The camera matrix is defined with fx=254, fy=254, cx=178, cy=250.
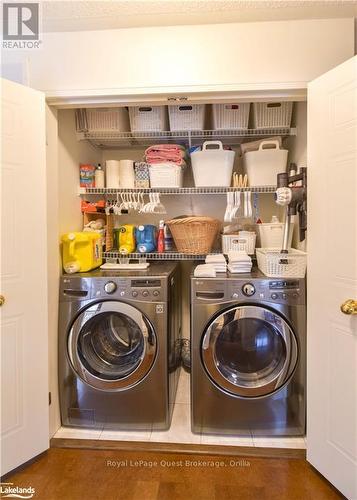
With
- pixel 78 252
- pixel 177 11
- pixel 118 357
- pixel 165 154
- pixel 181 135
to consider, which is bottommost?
pixel 118 357

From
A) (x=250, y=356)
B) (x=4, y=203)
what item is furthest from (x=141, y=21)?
(x=250, y=356)

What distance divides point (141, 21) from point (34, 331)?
182 centimetres

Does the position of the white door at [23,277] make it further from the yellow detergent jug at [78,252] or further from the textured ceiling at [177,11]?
the textured ceiling at [177,11]

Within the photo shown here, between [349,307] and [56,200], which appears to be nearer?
[349,307]

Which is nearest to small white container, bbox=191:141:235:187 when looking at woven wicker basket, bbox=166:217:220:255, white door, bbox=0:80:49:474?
woven wicker basket, bbox=166:217:220:255

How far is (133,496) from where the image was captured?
1.22m

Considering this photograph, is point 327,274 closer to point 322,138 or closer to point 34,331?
point 322,138

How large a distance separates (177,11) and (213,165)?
2.82 ft

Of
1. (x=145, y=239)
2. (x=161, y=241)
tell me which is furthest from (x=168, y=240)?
(x=145, y=239)

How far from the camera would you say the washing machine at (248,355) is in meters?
1.49

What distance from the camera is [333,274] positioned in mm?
1229

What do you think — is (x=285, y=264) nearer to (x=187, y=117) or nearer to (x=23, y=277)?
(x=187, y=117)

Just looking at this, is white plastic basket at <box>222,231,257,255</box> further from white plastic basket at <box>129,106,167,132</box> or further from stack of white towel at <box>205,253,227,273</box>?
white plastic basket at <box>129,106,167,132</box>

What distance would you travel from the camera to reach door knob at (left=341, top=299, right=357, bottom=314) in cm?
112
